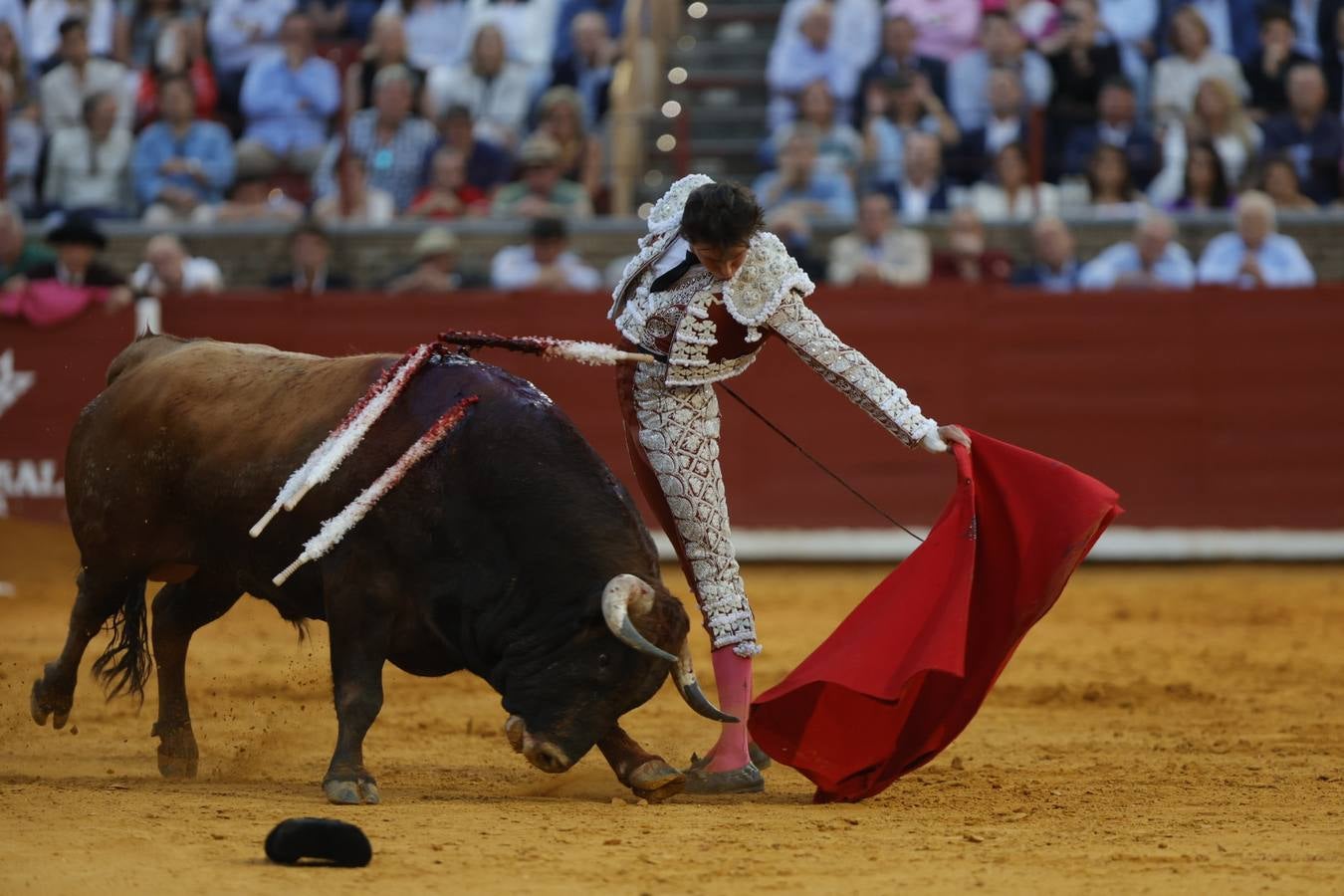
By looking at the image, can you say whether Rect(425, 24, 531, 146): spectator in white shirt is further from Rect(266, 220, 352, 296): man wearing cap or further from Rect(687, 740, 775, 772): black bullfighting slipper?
Rect(687, 740, 775, 772): black bullfighting slipper

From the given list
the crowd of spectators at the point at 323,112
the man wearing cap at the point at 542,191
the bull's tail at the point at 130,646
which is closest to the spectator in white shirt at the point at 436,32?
the crowd of spectators at the point at 323,112

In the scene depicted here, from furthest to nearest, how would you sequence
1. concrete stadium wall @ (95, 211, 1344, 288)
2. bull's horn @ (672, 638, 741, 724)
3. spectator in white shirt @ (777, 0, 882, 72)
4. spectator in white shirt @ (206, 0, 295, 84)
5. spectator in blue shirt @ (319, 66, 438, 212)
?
spectator in white shirt @ (206, 0, 295, 84), spectator in white shirt @ (777, 0, 882, 72), spectator in blue shirt @ (319, 66, 438, 212), concrete stadium wall @ (95, 211, 1344, 288), bull's horn @ (672, 638, 741, 724)

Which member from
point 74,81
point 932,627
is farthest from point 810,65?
point 932,627

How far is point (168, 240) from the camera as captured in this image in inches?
400

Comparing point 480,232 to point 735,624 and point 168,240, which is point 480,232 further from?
point 735,624

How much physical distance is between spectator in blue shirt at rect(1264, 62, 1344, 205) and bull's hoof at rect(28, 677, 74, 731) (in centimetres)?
726

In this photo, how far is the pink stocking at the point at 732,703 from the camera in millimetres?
4629

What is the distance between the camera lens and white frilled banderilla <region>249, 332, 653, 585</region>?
4.39m

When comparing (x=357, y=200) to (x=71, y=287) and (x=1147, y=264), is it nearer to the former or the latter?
(x=71, y=287)

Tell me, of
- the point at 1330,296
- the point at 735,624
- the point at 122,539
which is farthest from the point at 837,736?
the point at 1330,296

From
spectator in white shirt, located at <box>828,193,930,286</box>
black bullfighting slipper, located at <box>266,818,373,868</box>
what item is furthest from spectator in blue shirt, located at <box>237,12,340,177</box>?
black bullfighting slipper, located at <box>266,818,373,868</box>

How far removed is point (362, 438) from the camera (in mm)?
4477

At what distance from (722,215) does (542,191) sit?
658cm

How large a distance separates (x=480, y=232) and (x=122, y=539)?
6.07 m
